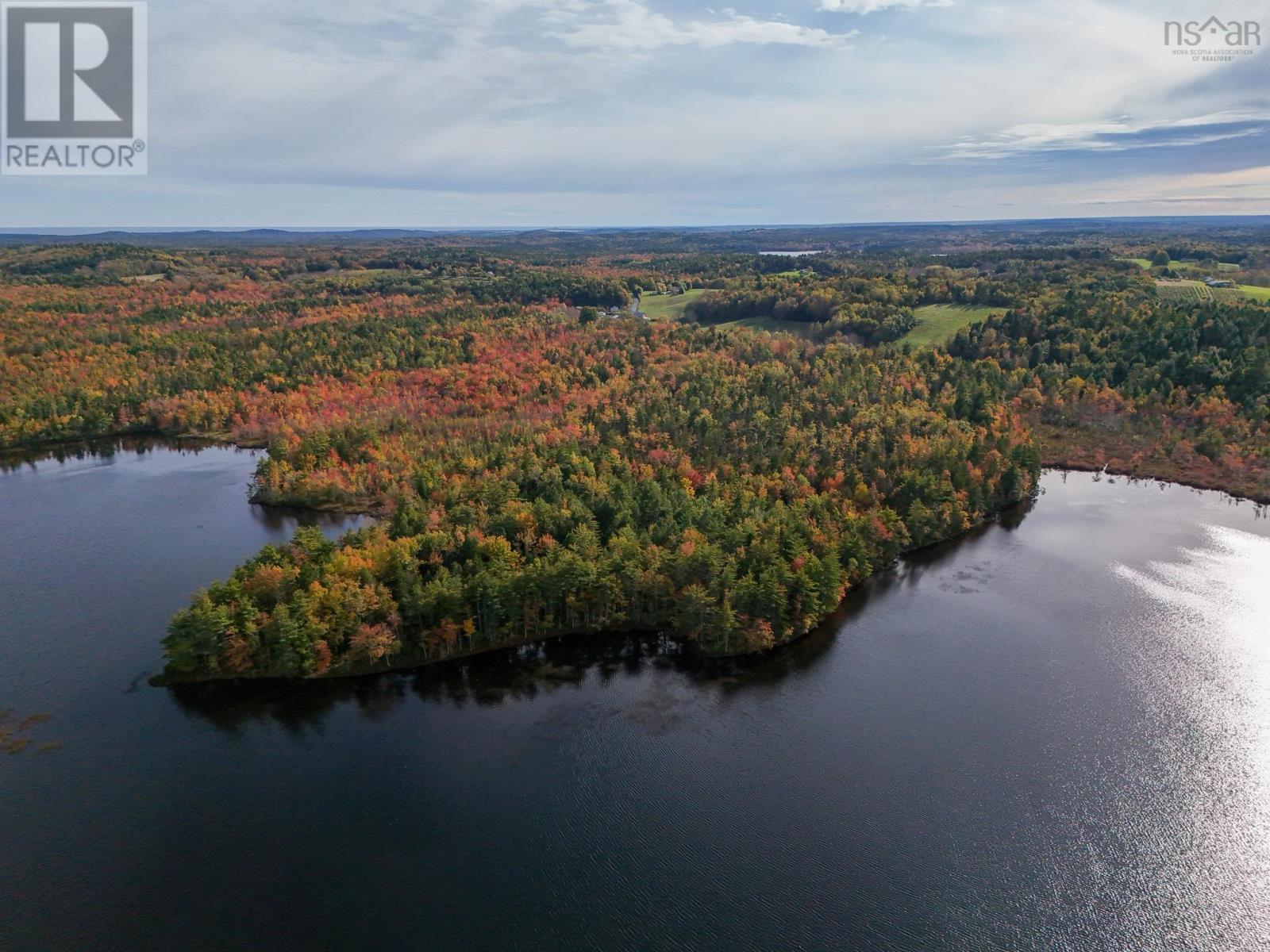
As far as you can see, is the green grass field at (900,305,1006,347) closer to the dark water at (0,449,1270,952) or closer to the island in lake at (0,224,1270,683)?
the island in lake at (0,224,1270,683)

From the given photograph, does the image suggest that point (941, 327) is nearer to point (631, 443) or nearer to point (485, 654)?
point (631, 443)

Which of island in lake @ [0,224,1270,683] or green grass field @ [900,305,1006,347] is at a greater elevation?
green grass field @ [900,305,1006,347]

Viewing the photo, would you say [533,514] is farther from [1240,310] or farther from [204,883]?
[1240,310]

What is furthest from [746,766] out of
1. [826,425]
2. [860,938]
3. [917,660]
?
[826,425]

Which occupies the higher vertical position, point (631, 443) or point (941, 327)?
point (941, 327)

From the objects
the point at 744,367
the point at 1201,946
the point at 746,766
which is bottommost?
the point at 1201,946

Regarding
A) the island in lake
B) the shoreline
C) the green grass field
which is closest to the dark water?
the shoreline

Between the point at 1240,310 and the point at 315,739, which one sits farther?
the point at 1240,310

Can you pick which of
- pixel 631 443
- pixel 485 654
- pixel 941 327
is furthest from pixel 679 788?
pixel 941 327
